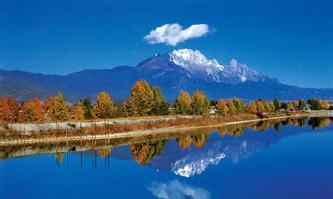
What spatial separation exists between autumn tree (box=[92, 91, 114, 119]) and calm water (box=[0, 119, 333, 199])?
25025mm

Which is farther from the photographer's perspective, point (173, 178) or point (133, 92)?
point (133, 92)

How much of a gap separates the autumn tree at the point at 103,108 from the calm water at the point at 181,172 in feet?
82.1

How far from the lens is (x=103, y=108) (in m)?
81.4

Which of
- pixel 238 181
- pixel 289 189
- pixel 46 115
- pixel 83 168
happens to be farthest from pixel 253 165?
pixel 46 115

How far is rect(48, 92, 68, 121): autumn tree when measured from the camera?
7006 centimetres

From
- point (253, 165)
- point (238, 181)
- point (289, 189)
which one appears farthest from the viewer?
point (253, 165)

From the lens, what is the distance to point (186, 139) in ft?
208

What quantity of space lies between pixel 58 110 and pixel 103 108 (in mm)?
12203

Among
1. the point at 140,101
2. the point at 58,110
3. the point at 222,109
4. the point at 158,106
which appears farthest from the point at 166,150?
the point at 222,109

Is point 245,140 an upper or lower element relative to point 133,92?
lower

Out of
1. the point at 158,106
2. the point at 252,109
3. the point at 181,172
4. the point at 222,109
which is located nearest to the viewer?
the point at 181,172

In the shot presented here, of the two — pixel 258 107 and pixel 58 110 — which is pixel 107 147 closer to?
pixel 58 110

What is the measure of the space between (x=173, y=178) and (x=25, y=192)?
34.3ft

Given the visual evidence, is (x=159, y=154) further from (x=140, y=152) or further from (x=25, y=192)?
(x=25, y=192)
